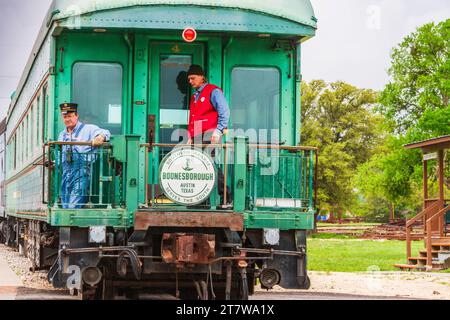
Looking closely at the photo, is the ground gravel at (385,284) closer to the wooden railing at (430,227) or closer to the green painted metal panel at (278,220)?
the wooden railing at (430,227)

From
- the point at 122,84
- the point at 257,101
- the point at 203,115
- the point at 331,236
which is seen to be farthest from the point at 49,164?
the point at 331,236

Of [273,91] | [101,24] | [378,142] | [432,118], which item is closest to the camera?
[101,24]

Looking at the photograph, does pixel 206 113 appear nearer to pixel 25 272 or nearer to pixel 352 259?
pixel 25 272

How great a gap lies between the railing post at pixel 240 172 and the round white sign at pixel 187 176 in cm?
35

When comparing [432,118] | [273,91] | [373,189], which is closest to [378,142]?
[373,189]

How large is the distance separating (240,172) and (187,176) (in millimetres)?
668

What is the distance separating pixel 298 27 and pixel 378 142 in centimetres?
4875

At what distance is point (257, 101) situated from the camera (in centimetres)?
1142

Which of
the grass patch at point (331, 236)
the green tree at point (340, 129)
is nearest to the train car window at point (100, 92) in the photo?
the grass patch at point (331, 236)
